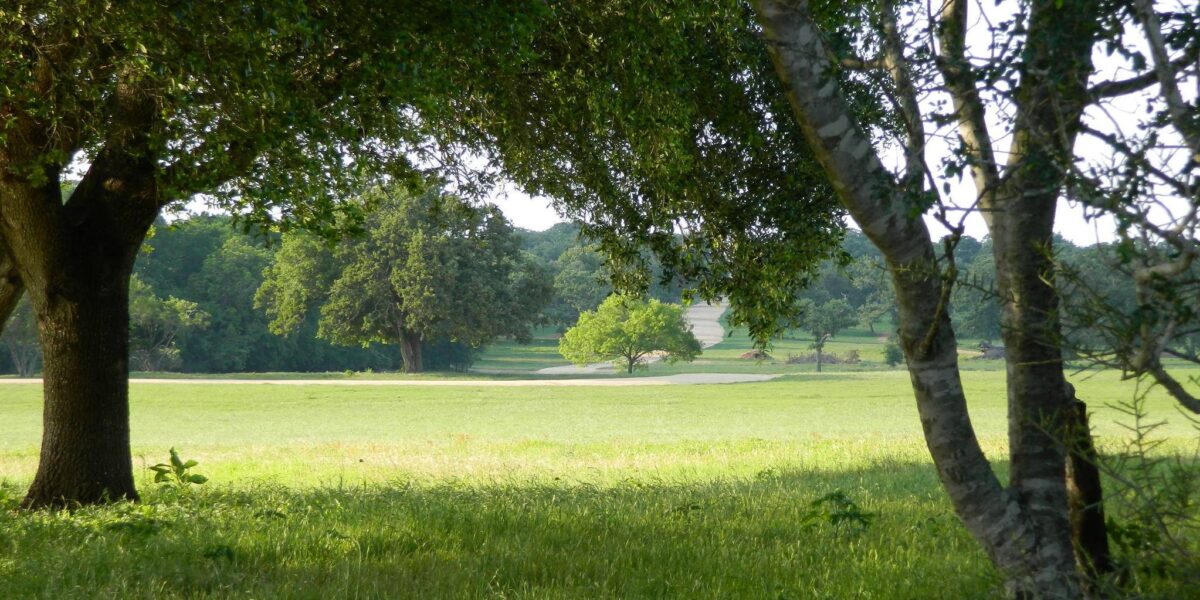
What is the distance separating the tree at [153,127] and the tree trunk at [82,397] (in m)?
0.02

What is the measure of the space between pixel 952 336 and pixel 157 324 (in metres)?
73.4

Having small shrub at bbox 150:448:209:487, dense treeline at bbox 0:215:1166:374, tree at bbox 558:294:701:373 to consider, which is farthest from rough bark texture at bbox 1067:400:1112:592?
tree at bbox 558:294:701:373

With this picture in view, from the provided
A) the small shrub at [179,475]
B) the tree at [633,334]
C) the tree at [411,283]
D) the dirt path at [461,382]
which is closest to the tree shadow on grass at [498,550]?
the small shrub at [179,475]

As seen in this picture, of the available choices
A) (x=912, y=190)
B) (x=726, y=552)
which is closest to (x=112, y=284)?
(x=726, y=552)

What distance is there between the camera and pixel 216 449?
23672 millimetres

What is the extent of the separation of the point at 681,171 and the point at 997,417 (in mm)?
28533

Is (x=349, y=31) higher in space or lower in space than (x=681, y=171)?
higher

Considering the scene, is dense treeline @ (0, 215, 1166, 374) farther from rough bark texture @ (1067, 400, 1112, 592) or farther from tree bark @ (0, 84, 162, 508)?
rough bark texture @ (1067, 400, 1112, 592)

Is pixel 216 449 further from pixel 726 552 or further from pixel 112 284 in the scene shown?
pixel 726 552

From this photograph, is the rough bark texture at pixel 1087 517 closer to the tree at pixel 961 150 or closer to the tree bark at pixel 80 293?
the tree at pixel 961 150

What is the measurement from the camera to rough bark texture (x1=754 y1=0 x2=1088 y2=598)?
17.0 feet

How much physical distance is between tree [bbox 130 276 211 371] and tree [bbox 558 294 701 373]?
27.7m

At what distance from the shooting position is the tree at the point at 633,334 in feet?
242

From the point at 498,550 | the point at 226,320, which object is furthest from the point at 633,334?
the point at 498,550
